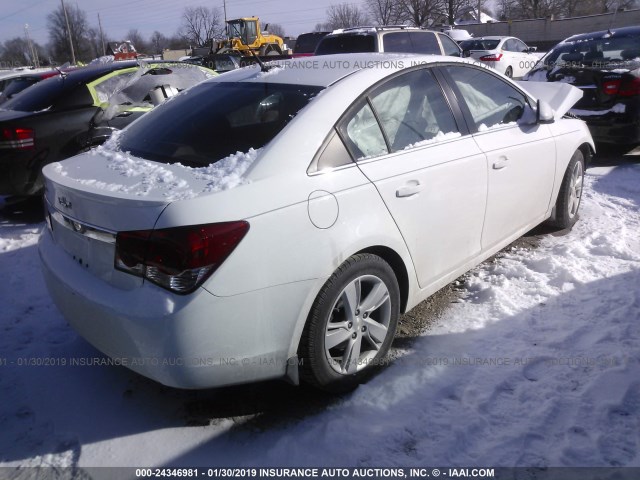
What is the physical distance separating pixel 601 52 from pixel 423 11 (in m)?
46.6

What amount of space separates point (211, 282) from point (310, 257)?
0.44m

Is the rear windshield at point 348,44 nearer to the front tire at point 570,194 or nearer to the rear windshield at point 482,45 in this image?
the front tire at point 570,194

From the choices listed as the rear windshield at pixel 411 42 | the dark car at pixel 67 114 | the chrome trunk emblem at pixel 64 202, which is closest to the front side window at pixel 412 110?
the chrome trunk emblem at pixel 64 202

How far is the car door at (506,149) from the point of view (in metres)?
3.26

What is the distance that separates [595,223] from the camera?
4.57 m

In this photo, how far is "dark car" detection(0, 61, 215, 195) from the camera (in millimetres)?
5000

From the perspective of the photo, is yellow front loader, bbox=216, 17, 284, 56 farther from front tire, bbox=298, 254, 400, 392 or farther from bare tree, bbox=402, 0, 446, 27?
front tire, bbox=298, 254, 400, 392

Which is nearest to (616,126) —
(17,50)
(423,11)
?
(423,11)

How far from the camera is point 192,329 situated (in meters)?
1.96

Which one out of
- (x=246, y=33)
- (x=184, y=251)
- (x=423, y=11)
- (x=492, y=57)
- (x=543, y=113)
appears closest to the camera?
A: (x=184, y=251)

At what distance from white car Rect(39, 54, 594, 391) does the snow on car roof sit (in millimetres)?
16

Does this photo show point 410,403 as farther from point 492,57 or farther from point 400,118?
point 492,57

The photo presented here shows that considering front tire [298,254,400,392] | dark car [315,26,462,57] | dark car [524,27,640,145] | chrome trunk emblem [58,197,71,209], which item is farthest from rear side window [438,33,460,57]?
chrome trunk emblem [58,197,71,209]

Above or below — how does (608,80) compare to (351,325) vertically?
above
